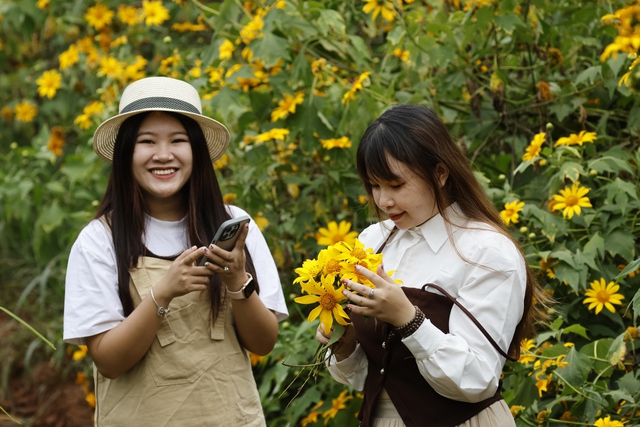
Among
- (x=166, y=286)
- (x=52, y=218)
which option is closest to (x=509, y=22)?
(x=166, y=286)

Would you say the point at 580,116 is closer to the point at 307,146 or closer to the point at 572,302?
the point at 572,302

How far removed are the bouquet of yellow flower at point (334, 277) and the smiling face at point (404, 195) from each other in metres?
0.16

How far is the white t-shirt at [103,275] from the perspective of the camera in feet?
6.81

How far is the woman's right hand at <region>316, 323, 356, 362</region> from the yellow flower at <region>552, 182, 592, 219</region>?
1.00 meters

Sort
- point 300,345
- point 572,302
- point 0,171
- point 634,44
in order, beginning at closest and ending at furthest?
point 634,44
point 572,302
point 300,345
point 0,171

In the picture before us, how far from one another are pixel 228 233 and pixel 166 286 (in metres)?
0.20

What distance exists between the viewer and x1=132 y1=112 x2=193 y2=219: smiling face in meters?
2.21

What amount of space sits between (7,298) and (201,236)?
347 centimetres

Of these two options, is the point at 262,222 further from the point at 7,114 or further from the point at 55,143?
the point at 7,114

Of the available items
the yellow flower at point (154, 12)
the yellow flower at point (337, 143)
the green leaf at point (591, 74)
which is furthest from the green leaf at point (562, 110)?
the yellow flower at point (154, 12)

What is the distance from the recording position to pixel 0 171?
4.19m

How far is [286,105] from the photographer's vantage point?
3.22 metres

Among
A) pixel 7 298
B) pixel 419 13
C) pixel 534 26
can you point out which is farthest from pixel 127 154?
pixel 7 298

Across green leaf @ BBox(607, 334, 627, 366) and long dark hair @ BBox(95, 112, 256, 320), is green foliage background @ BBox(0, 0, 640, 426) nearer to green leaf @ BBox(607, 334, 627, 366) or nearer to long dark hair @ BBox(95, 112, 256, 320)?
green leaf @ BBox(607, 334, 627, 366)
